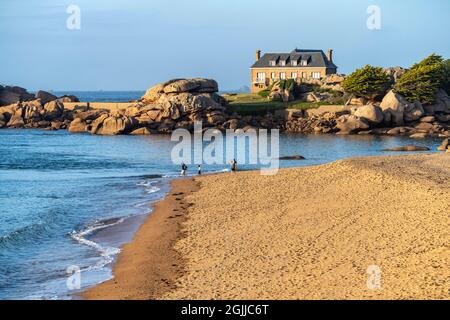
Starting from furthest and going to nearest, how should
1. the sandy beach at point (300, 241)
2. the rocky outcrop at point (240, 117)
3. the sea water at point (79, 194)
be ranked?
1. the rocky outcrop at point (240, 117)
2. the sea water at point (79, 194)
3. the sandy beach at point (300, 241)

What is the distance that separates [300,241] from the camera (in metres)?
26.0

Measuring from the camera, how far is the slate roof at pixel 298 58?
388 ft

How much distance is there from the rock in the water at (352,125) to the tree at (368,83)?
10.2 meters

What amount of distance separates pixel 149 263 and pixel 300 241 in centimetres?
574

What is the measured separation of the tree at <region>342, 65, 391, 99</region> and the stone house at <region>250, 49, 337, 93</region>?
19.7m

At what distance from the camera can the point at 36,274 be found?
79.9ft

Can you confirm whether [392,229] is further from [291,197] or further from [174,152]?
[174,152]

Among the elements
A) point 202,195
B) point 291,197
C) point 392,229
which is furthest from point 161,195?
point 392,229

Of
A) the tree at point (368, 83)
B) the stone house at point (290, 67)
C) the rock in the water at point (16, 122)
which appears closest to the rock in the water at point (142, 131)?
the rock in the water at point (16, 122)

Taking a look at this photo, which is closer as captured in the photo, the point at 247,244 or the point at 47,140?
the point at 247,244

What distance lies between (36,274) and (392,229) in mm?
13322

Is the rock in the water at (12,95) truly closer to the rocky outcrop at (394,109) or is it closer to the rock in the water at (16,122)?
the rock in the water at (16,122)

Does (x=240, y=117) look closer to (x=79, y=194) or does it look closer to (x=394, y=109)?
(x=394, y=109)

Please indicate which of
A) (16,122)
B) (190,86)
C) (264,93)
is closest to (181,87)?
(190,86)
